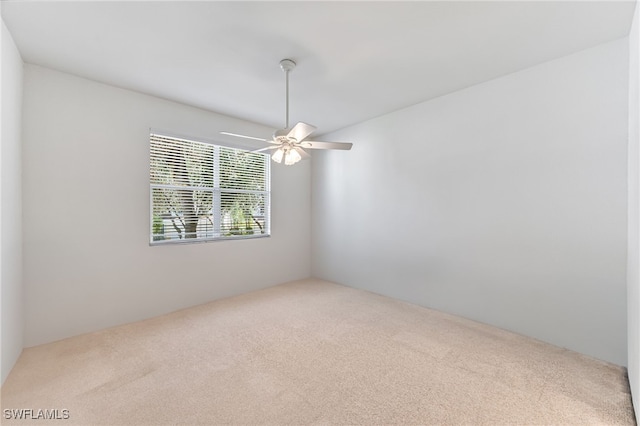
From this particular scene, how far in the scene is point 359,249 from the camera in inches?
173

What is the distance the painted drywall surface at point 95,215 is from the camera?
2604 mm

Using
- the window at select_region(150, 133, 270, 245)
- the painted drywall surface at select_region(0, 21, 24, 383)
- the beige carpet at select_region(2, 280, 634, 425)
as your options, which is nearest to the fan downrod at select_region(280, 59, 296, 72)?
the window at select_region(150, 133, 270, 245)

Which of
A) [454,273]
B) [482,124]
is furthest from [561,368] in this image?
[482,124]

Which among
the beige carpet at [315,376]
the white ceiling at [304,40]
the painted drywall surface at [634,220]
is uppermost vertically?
the white ceiling at [304,40]

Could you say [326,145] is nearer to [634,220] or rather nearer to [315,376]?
[315,376]

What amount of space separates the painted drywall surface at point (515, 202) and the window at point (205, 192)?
1776mm

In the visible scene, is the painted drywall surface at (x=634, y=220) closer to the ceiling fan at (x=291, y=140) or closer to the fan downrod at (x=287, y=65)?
the ceiling fan at (x=291, y=140)

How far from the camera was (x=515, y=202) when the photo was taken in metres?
2.79

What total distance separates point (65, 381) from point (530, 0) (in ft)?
14.1

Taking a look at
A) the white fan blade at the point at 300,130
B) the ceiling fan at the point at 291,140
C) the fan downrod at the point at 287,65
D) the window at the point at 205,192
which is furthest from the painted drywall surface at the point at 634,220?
the window at the point at 205,192

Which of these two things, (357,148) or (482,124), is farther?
(357,148)

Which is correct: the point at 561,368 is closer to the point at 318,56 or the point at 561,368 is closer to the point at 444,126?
the point at 444,126

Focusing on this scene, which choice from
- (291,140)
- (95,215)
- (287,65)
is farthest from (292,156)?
(95,215)

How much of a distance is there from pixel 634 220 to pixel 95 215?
15.6 feet
